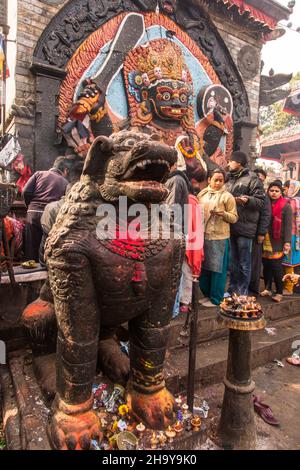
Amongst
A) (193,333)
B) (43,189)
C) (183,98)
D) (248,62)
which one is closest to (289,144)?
(248,62)

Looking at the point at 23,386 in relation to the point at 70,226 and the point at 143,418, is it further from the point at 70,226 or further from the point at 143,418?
the point at 70,226

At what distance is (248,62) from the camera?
924 cm

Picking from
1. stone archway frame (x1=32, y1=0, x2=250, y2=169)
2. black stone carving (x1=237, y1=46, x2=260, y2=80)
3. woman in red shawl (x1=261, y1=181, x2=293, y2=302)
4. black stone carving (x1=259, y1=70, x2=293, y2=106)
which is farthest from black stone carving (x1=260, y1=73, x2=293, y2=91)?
woman in red shawl (x1=261, y1=181, x2=293, y2=302)

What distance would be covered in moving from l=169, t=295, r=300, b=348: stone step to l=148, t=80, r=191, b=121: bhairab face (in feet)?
16.0

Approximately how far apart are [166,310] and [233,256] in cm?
253

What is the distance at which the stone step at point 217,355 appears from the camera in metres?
2.70

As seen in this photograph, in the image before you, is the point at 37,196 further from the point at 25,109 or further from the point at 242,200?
the point at 242,200

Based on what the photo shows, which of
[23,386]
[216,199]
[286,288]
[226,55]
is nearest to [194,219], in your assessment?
[216,199]

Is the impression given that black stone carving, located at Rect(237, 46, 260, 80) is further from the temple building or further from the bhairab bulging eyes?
Result: the temple building

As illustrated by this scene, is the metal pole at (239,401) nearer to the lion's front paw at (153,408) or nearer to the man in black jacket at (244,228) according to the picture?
the lion's front paw at (153,408)

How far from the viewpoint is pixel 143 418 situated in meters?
1.90

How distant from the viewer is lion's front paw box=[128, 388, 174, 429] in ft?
6.16

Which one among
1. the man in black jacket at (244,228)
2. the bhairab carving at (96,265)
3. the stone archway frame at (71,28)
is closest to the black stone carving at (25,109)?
the stone archway frame at (71,28)

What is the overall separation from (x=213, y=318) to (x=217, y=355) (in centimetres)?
47
